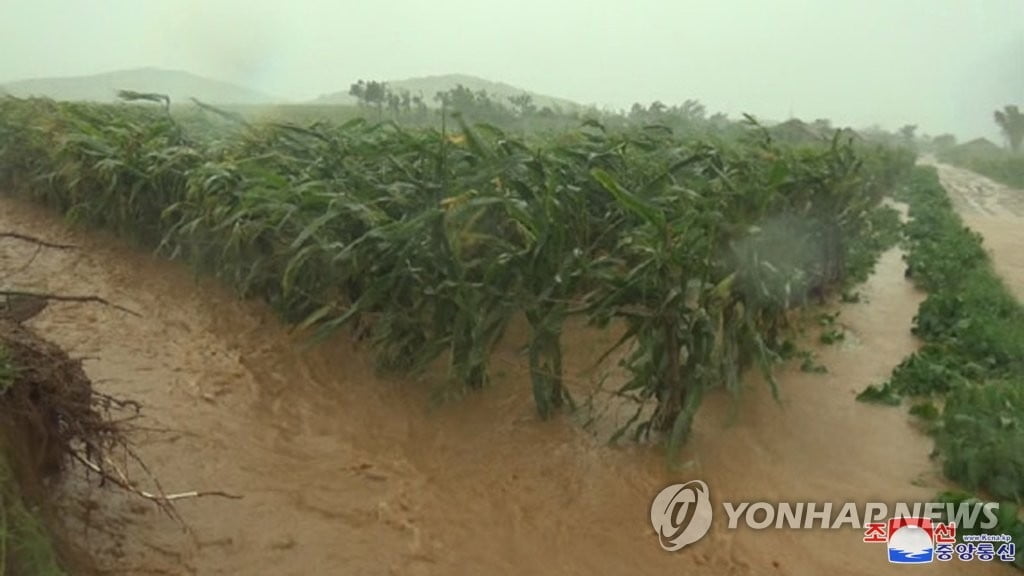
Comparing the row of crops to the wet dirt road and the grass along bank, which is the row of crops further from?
the wet dirt road

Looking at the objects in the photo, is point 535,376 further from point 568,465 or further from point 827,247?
point 827,247

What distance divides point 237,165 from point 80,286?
1.68 meters

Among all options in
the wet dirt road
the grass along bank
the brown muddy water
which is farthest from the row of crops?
the wet dirt road

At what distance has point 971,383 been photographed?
12.7 feet

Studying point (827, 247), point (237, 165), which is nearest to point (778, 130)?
point (827, 247)

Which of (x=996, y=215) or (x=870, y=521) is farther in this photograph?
(x=996, y=215)

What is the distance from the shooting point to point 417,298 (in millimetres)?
3352

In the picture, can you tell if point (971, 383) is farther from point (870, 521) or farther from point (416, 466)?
point (416, 466)

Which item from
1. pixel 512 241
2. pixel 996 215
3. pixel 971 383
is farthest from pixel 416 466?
pixel 996 215

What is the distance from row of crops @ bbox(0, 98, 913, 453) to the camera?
287cm

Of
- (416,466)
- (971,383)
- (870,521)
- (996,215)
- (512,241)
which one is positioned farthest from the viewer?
(996,215)

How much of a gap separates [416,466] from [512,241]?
1.02 m

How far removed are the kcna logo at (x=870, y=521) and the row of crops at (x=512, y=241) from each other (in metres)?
0.26

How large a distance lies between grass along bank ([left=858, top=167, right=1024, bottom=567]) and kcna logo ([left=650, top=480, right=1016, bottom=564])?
0.06 meters
